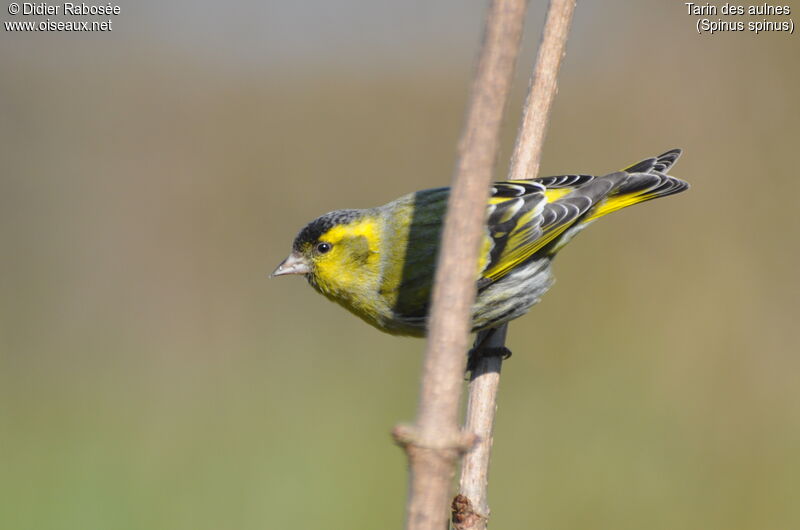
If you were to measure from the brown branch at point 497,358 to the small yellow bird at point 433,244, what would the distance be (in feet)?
0.86

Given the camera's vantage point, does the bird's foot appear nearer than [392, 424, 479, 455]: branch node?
No

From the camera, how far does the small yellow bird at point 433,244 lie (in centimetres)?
354

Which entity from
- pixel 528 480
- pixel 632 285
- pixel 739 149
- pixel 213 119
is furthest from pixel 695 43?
pixel 213 119

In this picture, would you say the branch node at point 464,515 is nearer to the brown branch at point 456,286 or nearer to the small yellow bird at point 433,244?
the brown branch at point 456,286

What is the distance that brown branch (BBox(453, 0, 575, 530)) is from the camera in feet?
7.73

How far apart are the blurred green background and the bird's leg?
142cm

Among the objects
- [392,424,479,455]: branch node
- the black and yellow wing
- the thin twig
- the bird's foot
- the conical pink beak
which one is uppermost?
the thin twig

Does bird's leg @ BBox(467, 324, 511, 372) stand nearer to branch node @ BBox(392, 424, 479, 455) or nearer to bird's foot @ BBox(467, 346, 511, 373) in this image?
bird's foot @ BBox(467, 346, 511, 373)

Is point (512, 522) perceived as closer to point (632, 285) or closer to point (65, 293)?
point (632, 285)

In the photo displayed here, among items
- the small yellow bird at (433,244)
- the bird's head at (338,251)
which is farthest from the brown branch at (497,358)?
the bird's head at (338,251)

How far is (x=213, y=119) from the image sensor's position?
775 centimetres

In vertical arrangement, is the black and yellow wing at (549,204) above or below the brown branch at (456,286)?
above

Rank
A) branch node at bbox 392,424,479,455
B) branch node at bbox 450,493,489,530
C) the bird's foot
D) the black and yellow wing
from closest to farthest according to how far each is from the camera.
A: branch node at bbox 392,424,479,455 < branch node at bbox 450,493,489,530 < the bird's foot < the black and yellow wing

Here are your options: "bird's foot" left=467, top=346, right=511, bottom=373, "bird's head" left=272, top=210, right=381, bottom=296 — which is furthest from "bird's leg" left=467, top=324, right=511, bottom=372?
"bird's head" left=272, top=210, right=381, bottom=296
